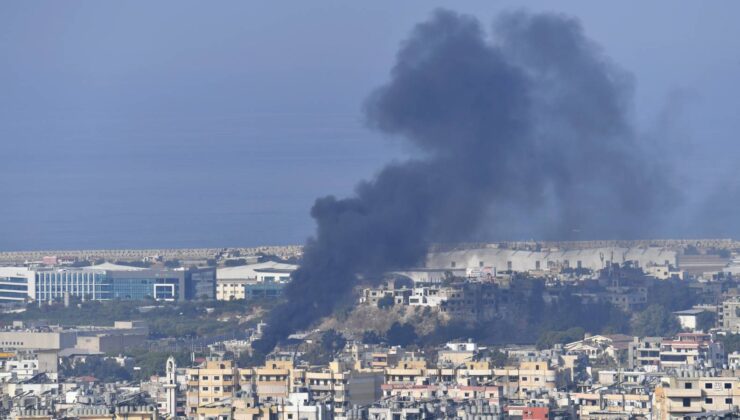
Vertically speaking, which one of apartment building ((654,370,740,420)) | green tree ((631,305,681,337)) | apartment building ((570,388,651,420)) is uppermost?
green tree ((631,305,681,337))

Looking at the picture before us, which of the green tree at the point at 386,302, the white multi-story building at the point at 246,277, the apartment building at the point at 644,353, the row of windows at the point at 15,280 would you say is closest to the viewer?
the apartment building at the point at 644,353

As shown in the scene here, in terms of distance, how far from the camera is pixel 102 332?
2908 inches

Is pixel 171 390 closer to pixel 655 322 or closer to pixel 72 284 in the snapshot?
pixel 655 322

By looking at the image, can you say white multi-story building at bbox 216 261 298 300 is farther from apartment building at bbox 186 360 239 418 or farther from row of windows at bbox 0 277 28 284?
apartment building at bbox 186 360 239 418

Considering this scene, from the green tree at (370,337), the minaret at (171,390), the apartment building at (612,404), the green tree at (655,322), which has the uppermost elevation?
the green tree at (655,322)

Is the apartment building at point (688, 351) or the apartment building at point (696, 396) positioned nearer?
the apartment building at point (696, 396)

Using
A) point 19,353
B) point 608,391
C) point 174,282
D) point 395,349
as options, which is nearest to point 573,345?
point 395,349

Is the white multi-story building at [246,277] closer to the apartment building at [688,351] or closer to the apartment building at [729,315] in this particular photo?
the apartment building at [729,315]

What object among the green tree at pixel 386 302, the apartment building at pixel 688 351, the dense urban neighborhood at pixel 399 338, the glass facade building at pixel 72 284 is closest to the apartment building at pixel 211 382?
the dense urban neighborhood at pixel 399 338

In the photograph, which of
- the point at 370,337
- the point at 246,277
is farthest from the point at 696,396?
the point at 246,277

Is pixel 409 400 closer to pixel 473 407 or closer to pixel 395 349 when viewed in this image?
pixel 473 407

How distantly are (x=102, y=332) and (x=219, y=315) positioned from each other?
26.3 feet

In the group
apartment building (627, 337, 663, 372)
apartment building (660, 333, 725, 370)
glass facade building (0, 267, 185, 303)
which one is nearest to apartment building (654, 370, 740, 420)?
apartment building (660, 333, 725, 370)

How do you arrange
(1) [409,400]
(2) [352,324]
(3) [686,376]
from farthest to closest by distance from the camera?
(2) [352,324] → (1) [409,400] → (3) [686,376]
